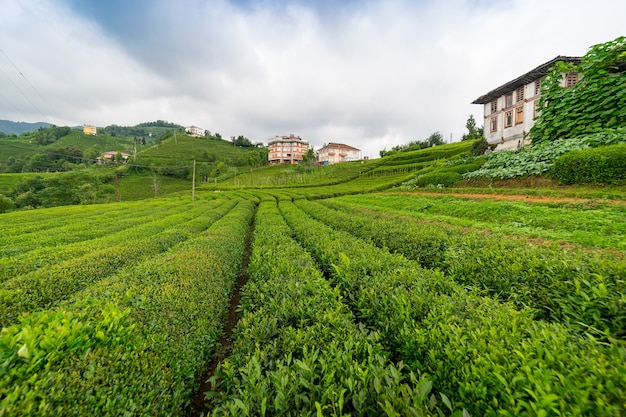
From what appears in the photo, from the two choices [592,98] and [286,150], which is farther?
[286,150]

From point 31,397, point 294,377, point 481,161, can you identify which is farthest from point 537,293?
point 481,161

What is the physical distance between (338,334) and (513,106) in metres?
34.7

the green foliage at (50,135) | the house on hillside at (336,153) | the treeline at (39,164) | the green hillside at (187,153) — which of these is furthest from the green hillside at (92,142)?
the house on hillside at (336,153)

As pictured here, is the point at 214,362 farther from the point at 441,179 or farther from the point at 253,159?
the point at 253,159

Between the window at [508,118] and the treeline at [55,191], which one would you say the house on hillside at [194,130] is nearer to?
the treeline at [55,191]

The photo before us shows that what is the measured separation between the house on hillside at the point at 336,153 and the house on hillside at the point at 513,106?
6553 cm

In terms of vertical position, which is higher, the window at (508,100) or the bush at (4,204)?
the window at (508,100)

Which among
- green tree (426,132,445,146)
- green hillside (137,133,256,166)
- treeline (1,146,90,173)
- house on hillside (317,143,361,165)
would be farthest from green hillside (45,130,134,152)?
green tree (426,132,445,146)

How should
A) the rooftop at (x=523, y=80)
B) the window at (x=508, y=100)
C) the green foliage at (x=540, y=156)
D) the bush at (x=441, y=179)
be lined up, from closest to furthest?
1. the green foliage at (x=540, y=156)
2. the bush at (x=441, y=179)
3. the rooftop at (x=523, y=80)
4. the window at (x=508, y=100)

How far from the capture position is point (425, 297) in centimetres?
330

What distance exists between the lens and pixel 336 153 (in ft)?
314

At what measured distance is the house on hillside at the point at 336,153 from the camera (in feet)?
314

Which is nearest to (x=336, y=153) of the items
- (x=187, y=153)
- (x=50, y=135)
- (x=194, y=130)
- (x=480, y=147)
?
(x=187, y=153)

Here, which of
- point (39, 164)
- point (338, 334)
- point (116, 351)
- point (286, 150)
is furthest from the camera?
point (286, 150)
